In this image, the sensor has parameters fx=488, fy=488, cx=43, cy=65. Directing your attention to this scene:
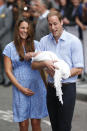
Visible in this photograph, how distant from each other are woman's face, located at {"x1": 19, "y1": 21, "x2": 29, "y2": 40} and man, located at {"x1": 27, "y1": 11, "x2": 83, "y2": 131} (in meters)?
0.51

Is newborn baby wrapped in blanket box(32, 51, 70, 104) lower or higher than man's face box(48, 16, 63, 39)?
lower

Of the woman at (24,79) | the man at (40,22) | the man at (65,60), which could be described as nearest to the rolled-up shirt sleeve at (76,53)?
the man at (65,60)

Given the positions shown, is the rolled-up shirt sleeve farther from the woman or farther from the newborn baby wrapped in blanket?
the woman

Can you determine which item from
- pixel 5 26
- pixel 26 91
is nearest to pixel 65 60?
pixel 26 91

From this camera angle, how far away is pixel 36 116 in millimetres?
5723

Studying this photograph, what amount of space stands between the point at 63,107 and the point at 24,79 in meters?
0.83

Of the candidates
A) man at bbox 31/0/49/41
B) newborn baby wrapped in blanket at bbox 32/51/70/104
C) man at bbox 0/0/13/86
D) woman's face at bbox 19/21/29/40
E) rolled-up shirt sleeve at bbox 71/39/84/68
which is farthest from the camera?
man at bbox 0/0/13/86

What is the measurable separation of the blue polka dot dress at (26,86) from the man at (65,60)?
1.89 feet

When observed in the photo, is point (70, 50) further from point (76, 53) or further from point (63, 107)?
point (63, 107)

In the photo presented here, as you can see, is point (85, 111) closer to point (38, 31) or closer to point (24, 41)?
point (38, 31)

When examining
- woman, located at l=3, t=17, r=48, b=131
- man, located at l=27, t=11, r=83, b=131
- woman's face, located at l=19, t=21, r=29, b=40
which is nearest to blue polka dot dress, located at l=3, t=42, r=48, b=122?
woman, located at l=3, t=17, r=48, b=131

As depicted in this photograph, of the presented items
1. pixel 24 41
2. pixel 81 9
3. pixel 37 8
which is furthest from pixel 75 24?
pixel 24 41

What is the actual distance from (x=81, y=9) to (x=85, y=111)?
141 inches

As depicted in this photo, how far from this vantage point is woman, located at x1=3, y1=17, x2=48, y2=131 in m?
5.59
